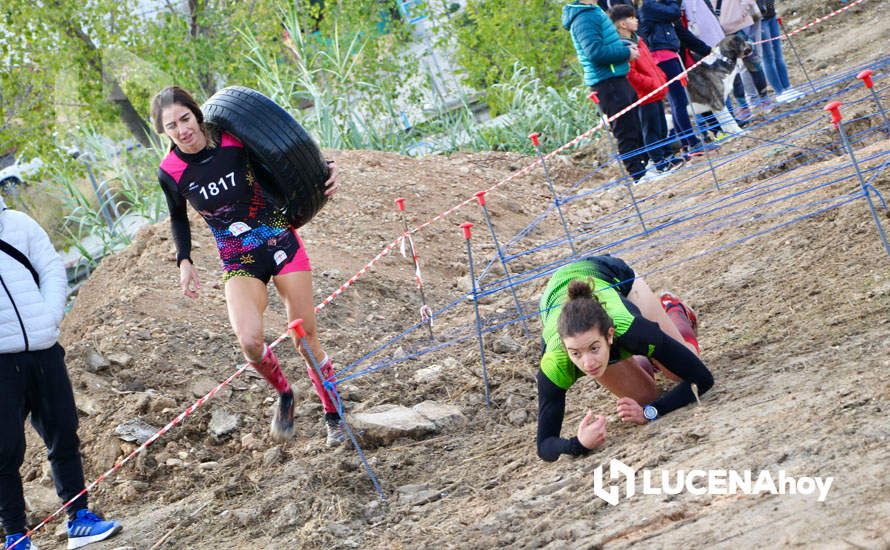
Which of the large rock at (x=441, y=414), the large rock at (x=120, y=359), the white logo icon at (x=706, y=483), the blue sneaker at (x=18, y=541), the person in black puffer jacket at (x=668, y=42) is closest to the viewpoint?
the white logo icon at (x=706, y=483)

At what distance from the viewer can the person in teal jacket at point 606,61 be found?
25.4 feet

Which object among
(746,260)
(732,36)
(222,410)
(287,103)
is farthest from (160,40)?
(746,260)

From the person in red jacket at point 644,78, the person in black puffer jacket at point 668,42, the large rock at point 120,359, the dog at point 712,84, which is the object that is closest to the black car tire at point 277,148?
the large rock at point 120,359

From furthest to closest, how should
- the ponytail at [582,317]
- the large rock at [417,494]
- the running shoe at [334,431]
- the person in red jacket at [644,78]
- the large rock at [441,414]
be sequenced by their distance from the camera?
the person in red jacket at [644,78] → the large rock at [441,414] → the running shoe at [334,431] → the large rock at [417,494] → the ponytail at [582,317]

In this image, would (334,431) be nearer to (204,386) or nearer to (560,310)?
(560,310)

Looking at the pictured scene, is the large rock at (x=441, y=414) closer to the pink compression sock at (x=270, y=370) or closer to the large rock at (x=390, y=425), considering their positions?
the large rock at (x=390, y=425)

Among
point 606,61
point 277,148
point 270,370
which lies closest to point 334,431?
point 270,370

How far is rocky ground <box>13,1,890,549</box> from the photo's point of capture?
3.30 m

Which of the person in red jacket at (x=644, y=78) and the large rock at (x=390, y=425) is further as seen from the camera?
the person in red jacket at (x=644, y=78)

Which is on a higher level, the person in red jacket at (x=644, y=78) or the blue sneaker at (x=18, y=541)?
the person in red jacket at (x=644, y=78)

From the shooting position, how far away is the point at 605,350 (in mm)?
3855

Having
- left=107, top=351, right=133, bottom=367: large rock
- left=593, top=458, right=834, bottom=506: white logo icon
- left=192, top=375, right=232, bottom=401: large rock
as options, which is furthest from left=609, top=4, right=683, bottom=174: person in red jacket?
left=593, top=458, right=834, bottom=506: white logo icon

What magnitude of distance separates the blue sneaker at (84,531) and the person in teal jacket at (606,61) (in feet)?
14.5

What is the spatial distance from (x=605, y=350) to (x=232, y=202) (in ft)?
6.17
